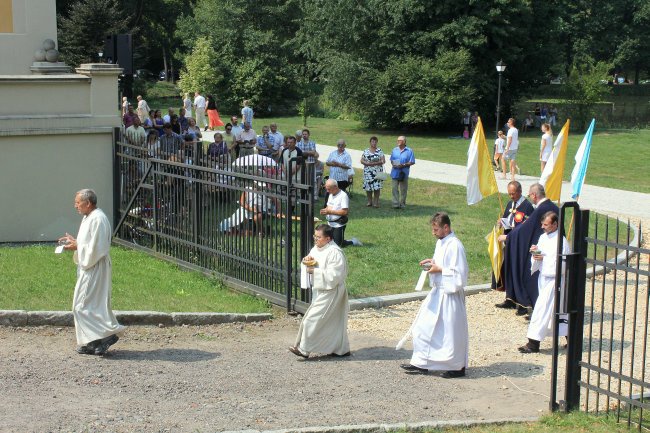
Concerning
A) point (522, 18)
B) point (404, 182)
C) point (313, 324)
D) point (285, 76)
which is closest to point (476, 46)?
point (522, 18)

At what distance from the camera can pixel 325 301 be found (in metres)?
10.1

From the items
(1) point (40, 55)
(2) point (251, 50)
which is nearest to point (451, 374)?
(1) point (40, 55)

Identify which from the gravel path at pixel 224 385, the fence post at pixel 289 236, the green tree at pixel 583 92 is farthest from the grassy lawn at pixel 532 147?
the gravel path at pixel 224 385

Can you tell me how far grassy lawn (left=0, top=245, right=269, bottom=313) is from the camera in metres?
11.7

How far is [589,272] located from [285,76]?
41.4 metres

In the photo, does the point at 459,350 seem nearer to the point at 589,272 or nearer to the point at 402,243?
the point at 589,272

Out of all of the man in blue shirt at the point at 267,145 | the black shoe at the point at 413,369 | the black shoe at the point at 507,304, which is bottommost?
the black shoe at the point at 507,304

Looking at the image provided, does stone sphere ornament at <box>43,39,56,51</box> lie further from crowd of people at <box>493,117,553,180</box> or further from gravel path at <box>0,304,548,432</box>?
crowd of people at <box>493,117,553,180</box>

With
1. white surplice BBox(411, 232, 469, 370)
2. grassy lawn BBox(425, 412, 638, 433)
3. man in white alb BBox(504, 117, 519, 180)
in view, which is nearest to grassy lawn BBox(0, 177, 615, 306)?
white surplice BBox(411, 232, 469, 370)

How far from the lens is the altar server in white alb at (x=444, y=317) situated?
9453 mm

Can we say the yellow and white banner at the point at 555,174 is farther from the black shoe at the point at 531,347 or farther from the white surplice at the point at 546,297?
the black shoe at the point at 531,347

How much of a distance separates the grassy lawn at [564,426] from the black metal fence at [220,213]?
15.1 ft

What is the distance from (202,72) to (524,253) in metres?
41.2

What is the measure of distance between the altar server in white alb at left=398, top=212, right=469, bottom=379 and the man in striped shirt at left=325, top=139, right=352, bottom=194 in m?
10.9
